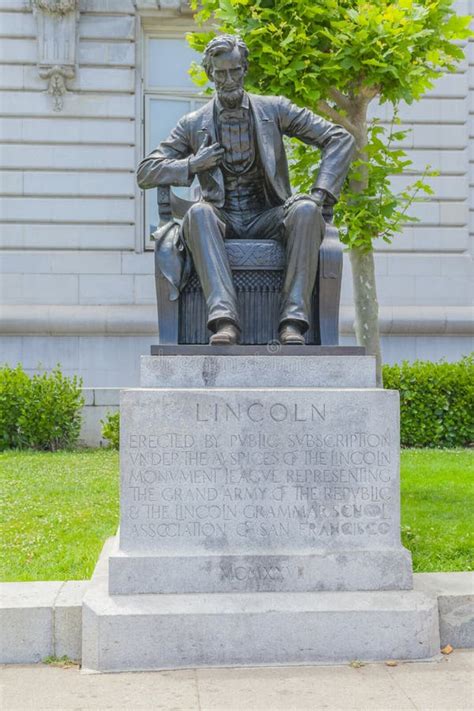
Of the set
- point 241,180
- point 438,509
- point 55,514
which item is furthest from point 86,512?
point 241,180

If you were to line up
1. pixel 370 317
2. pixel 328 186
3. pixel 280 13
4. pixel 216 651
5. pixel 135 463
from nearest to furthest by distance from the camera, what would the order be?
pixel 216 651, pixel 135 463, pixel 328 186, pixel 280 13, pixel 370 317

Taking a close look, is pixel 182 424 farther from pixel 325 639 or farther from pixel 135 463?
pixel 325 639

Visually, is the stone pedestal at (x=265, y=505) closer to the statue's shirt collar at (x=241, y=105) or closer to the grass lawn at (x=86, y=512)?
the grass lawn at (x=86, y=512)

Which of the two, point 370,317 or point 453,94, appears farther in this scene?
point 453,94

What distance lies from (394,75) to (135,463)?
18.7ft


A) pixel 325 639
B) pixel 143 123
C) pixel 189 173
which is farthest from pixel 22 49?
pixel 325 639

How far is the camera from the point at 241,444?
5.01 m

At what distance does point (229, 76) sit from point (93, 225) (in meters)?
11.2

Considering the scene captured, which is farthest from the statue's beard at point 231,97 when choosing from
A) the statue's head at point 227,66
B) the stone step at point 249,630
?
the stone step at point 249,630

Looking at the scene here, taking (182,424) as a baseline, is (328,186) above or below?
above

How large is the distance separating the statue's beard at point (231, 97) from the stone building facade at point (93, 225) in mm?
10456

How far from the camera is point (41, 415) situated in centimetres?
1299

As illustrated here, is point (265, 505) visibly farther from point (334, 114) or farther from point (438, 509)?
point (334, 114)

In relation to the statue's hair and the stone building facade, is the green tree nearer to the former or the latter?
the statue's hair
